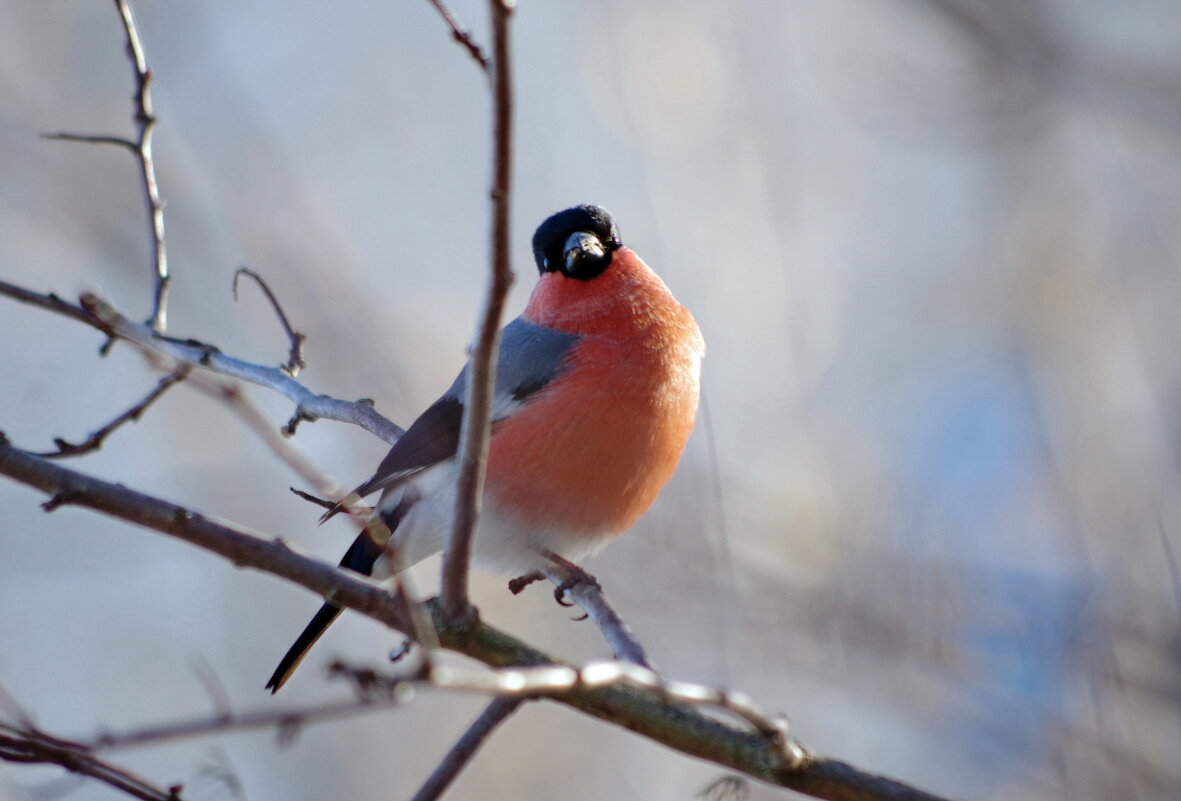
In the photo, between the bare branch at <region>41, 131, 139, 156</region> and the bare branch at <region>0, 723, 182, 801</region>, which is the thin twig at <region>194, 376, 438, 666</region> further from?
the bare branch at <region>41, 131, 139, 156</region>

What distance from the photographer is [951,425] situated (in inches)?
284

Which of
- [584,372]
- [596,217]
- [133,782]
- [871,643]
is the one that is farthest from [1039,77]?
[133,782]

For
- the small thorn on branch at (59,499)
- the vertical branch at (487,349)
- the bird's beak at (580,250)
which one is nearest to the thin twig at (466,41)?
the vertical branch at (487,349)

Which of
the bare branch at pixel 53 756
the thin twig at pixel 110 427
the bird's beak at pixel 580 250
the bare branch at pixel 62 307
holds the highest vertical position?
the bird's beak at pixel 580 250

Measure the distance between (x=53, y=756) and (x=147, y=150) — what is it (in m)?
1.51

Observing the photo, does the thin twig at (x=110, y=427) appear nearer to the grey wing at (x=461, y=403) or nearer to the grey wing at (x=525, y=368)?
the grey wing at (x=461, y=403)

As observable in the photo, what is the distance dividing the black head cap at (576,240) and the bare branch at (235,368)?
903 millimetres

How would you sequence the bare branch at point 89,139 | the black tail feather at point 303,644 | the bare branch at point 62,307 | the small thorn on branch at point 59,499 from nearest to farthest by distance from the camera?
the small thorn on branch at point 59,499 < the bare branch at point 62,307 < the bare branch at point 89,139 < the black tail feather at point 303,644

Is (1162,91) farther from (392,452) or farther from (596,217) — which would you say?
(392,452)

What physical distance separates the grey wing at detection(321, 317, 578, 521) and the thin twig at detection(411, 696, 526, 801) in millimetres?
1047

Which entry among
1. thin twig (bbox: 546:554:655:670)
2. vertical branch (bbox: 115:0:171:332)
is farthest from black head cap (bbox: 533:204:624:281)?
vertical branch (bbox: 115:0:171:332)

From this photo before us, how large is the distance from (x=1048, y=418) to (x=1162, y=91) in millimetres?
1934

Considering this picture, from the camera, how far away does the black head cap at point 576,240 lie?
378 cm

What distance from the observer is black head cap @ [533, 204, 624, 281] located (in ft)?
12.4
